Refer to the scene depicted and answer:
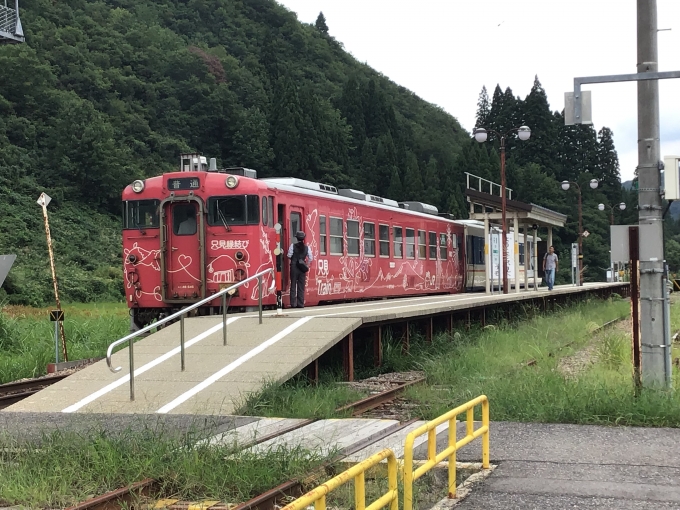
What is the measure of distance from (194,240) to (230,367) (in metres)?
5.11

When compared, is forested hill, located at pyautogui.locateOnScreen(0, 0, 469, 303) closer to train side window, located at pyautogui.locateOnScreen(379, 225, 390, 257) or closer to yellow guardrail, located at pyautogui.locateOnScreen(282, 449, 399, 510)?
train side window, located at pyautogui.locateOnScreen(379, 225, 390, 257)

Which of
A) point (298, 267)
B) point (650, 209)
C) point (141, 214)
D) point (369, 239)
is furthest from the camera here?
point (369, 239)

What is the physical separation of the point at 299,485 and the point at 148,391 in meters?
4.19

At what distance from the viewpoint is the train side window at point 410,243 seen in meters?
21.3

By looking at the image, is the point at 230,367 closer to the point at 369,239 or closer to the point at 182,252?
the point at 182,252

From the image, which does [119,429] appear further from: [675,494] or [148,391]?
[675,494]

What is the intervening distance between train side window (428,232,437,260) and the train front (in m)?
8.69

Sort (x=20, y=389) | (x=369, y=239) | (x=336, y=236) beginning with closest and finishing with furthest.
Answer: (x=20, y=389) → (x=336, y=236) → (x=369, y=239)

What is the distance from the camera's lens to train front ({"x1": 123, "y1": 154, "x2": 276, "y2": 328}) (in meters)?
14.6

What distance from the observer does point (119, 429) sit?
7762mm

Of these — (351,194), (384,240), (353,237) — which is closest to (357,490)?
(353,237)

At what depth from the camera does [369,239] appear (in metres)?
19.0

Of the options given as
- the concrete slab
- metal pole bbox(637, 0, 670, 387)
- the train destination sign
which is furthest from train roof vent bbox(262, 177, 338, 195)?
the concrete slab

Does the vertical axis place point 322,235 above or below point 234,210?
below
